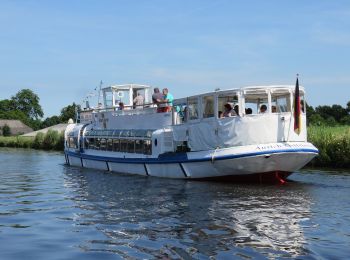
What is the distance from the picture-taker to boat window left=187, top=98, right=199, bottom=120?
2240 centimetres

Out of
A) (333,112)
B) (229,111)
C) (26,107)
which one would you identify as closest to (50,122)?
(26,107)

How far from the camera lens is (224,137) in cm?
2055

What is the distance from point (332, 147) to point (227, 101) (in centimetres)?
1151

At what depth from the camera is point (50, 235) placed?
37.9 feet

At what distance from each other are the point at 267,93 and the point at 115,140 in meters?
10.7

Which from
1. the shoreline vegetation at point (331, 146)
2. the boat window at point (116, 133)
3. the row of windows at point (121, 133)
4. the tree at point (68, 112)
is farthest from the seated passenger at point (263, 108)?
the tree at point (68, 112)

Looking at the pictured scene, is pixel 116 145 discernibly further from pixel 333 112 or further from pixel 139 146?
pixel 333 112

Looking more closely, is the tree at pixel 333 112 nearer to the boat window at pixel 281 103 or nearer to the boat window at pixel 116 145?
the boat window at pixel 116 145

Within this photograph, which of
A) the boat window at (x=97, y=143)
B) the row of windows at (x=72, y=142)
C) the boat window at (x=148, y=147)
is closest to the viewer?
the boat window at (x=148, y=147)

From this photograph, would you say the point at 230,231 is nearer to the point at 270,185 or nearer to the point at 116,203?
the point at 116,203

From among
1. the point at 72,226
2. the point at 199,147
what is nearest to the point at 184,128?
the point at 199,147

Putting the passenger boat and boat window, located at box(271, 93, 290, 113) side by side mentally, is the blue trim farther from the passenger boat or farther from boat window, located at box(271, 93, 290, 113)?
boat window, located at box(271, 93, 290, 113)

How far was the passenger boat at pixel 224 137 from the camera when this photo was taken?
65.1ft

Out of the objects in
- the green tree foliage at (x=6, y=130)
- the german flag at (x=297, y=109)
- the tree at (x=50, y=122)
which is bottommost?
the german flag at (x=297, y=109)
